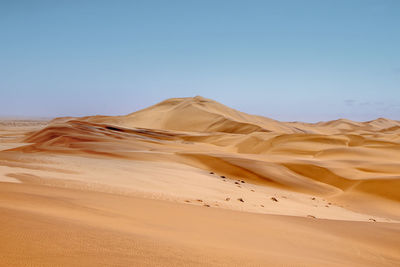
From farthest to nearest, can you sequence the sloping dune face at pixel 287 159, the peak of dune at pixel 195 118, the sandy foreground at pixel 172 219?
the peak of dune at pixel 195 118, the sloping dune face at pixel 287 159, the sandy foreground at pixel 172 219

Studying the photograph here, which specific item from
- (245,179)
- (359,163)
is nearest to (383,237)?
(245,179)

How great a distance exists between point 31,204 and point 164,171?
546cm

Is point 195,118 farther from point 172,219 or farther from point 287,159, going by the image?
point 172,219

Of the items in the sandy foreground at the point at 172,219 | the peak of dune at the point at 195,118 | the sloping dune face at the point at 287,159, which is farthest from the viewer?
the peak of dune at the point at 195,118

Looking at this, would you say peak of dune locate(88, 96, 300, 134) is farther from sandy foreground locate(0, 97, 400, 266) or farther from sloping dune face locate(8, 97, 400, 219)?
sandy foreground locate(0, 97, 400, 266)

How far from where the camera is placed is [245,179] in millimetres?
10484

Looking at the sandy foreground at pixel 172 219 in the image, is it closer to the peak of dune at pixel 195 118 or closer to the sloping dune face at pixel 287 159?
the sloping dune face at pixel 287 159

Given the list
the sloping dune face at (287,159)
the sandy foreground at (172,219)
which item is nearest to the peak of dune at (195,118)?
the sloping dune face at (287,159)

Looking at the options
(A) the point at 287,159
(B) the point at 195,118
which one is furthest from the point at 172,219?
(B) the point at 195,118

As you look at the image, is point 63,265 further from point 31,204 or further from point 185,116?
point 185,116

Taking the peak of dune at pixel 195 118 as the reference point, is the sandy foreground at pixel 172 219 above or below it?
below

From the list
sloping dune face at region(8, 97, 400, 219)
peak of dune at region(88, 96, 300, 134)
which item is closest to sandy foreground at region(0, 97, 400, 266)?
sloping dune face at region(8, 97, 400, 219)

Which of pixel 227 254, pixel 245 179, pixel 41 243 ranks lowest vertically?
pixel 245 179

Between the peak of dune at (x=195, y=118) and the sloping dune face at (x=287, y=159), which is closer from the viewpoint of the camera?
the sloping dune face at (x=287, y=159)
